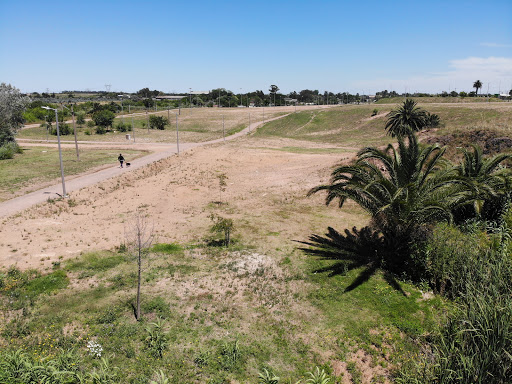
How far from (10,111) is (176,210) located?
4154 cm

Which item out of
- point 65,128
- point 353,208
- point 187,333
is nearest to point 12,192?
point 187,333

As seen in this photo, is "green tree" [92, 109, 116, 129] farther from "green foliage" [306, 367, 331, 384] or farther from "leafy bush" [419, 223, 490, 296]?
"green foliage" [306, 367, 331, 384]

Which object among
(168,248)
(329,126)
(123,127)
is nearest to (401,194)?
(168,248)

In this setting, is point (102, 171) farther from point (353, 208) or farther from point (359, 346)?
point (359, 346)

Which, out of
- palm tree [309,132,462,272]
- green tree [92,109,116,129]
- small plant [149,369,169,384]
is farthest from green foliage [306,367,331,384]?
green tree [92,109,116,129]

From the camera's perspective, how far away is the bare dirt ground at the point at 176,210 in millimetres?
17625

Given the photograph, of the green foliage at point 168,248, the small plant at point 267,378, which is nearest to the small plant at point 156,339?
the small plant at point 267,378

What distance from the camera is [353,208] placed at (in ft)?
76.0

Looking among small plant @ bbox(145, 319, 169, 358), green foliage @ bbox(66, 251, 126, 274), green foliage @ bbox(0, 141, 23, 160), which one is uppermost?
green foliage @ bbox(0, 141, 23, 160)

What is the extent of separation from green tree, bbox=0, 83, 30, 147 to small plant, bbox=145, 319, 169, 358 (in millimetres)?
48608

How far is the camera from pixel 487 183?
16.2 metres

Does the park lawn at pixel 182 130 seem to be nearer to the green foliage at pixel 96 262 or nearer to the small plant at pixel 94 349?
the green foliage at pixel 96 262

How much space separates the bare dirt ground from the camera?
17.6 m

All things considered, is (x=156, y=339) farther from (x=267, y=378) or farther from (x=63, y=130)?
(x=63, y=130)
